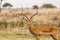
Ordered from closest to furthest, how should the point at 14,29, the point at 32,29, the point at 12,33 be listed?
the point at 32,29, the point at 12,33, the point at 14,29

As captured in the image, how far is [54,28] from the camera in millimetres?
13891

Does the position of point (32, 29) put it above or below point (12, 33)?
above

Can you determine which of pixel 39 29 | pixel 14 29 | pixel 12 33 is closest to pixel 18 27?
pixel 14 29

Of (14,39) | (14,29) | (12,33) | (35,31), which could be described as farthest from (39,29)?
(14,29)

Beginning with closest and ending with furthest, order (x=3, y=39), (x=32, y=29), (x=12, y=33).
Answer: (x=32, y=29)
(x=3, y=39)
(x=12, y=33)

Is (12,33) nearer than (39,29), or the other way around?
(39,29)

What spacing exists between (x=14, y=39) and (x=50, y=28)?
2.37 metres

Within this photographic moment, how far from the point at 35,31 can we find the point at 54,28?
1017 mm

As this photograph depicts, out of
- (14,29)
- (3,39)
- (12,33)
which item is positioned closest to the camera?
(3,39)

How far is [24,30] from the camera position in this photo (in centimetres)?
1916

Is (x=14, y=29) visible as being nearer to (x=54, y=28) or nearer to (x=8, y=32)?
(x=8, y=32)

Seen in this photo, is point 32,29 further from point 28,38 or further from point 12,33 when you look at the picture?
point 12,33

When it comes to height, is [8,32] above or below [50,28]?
below

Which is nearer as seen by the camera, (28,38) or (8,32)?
(28,38)
